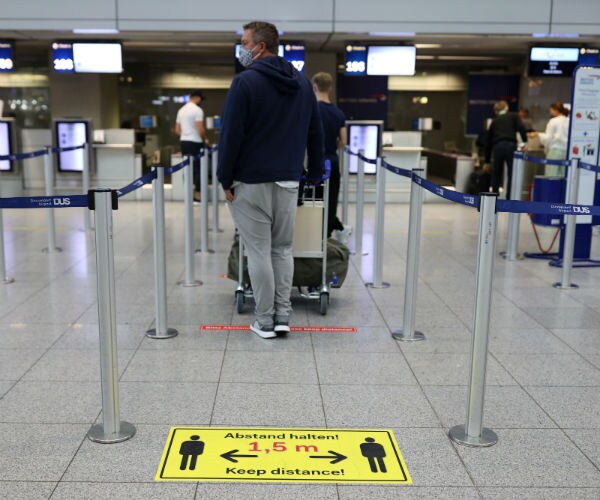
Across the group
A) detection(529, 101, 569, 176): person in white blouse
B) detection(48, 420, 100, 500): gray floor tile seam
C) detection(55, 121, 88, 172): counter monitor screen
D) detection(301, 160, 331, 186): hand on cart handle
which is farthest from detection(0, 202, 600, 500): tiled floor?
detection(55, 121, 88, 172): counter monitor screen

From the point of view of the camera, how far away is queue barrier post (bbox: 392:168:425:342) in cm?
419

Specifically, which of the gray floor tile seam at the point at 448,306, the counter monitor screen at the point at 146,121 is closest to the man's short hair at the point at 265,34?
the gray floor tile seam at the point at 448,306

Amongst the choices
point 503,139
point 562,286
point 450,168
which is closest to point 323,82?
point 562,286

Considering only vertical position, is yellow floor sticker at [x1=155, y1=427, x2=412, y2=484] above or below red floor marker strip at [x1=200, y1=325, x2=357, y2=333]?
above

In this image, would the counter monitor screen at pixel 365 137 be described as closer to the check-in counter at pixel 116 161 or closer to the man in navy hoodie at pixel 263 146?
the check-in counter at pixel 116 161

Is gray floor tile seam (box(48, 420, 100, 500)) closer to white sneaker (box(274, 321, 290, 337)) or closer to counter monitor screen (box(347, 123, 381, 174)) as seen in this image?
white sneaker (box(274, 321, 290, 337))

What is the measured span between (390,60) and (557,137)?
9.86 ft

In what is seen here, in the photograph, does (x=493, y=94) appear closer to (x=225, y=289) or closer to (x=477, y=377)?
(x=225, y=289)

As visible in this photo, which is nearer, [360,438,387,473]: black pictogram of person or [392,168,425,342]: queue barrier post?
[360,438,387,473]: black pictogram of person

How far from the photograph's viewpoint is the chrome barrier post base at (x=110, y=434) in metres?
2.95

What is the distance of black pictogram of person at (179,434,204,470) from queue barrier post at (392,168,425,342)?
179cm

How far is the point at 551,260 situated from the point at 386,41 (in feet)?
18.2

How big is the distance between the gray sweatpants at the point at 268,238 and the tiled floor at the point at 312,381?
0.25 meters

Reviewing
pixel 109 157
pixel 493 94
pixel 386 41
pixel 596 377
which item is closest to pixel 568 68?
pixel 386 41
